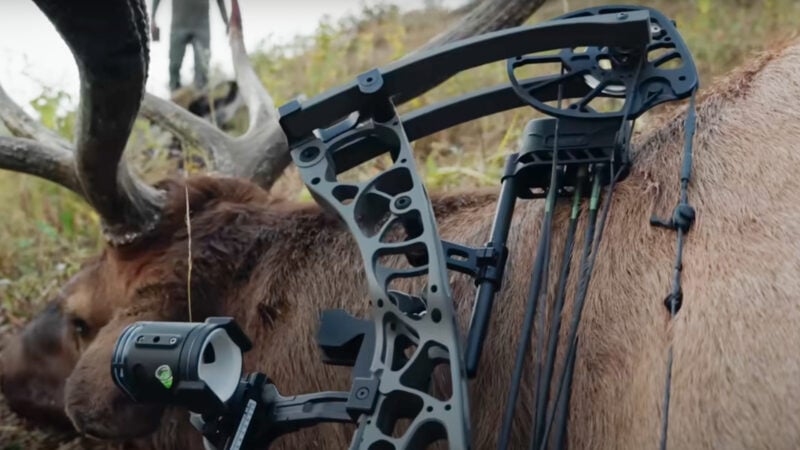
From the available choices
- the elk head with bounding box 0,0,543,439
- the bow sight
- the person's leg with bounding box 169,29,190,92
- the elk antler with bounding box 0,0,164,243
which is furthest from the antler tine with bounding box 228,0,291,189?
the person's leg with bounding box 169,29,190,92

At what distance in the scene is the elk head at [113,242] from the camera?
98.6 inches

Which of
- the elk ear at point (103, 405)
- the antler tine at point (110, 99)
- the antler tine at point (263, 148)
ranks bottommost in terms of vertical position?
the elk ear at point (103, 405)

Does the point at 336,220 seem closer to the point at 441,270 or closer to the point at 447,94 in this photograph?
the point at 441,270

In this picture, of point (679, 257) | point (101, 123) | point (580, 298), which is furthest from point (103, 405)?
point (679, 257)

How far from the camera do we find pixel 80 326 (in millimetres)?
3029

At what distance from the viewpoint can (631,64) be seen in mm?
2133

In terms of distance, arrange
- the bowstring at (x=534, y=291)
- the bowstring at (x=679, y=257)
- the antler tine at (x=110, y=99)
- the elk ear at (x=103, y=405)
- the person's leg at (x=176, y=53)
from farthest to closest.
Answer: the person's leg at (x=176, y=53), the elk ear at (x=103, y=405), the antler tine at (x=110, y=99), the bowstring at (x=534, y=291), the bowstring at (x=679, y=257)

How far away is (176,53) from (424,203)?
433cm

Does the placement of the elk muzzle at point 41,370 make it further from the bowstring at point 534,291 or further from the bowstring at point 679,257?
the bowstring at point 679,257

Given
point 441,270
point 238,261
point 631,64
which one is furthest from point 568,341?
point 238,261

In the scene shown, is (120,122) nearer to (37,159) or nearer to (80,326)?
(37,159)

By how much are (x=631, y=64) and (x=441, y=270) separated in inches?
25.4

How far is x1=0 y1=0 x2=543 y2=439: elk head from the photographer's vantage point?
8.21 feet

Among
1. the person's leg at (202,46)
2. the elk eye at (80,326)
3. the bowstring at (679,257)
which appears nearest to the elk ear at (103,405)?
the elk eye at (80,326)
